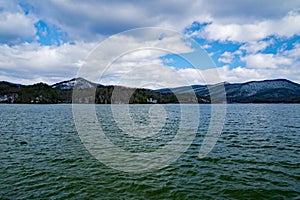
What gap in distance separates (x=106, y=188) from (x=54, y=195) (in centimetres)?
320

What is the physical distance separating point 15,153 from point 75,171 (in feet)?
32.0

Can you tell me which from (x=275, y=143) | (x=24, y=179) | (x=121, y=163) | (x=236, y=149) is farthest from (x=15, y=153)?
(x=275, y=143)

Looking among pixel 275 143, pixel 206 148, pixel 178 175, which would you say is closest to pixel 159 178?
pixel 178 175

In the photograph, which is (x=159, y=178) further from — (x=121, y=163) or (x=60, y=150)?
(x=60, y=150)

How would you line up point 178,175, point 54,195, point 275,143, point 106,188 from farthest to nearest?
point 275,143 < point 178,175 < point 106,188 < point 54,195

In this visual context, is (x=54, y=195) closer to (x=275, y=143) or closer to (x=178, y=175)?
(x=178, y=175)

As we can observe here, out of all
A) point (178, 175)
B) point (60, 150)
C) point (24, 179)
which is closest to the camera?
point (24, 179)

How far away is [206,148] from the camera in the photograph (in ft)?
86.4

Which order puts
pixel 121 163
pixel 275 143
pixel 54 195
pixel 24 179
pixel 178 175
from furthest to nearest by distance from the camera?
pixel 275 143 → pixel 121 163 → pixel 178 175 → pixel 24 179 → pixel 54 195

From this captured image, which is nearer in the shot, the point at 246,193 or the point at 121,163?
the point at 246,193

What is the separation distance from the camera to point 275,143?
29.0 metres

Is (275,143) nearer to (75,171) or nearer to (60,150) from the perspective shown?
(75,171)

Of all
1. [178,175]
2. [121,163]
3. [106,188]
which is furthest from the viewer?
[121,163]

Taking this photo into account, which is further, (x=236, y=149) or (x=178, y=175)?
(x=236, y=149)
